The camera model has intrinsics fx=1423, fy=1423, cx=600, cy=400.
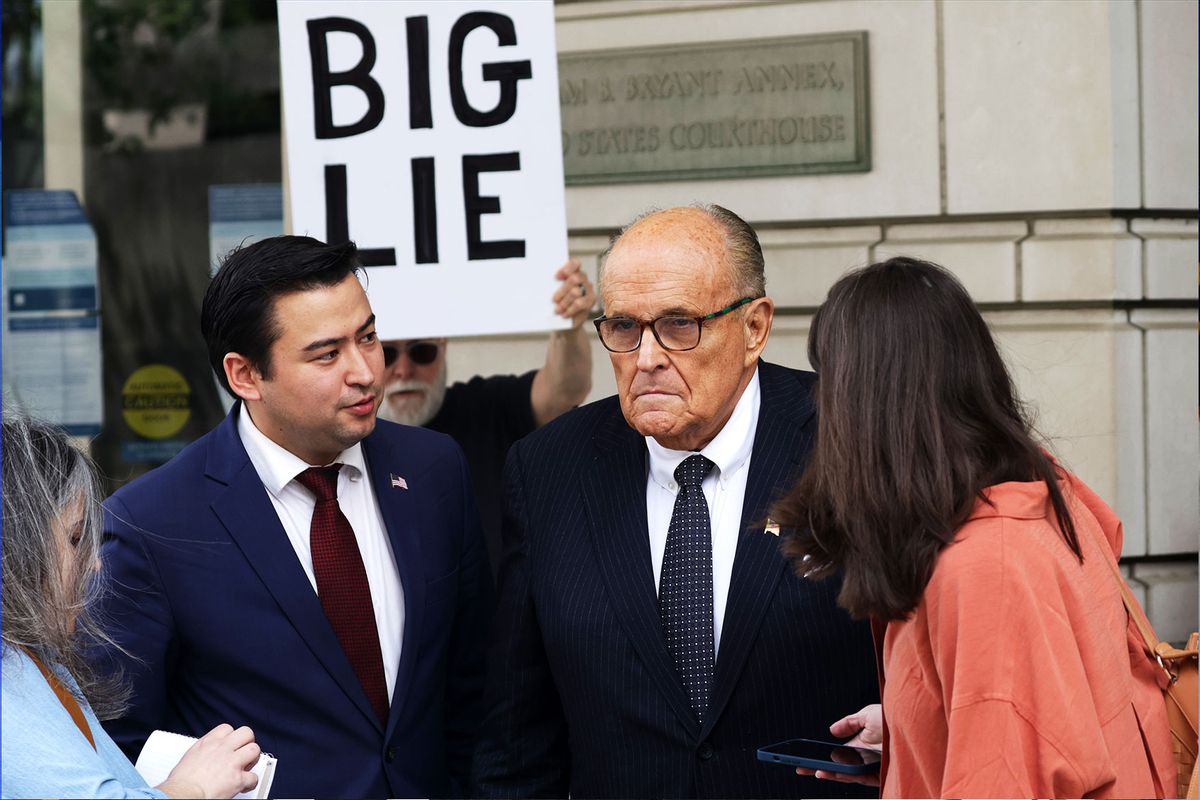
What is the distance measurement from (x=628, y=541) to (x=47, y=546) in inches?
49.7

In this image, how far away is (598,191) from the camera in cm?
617

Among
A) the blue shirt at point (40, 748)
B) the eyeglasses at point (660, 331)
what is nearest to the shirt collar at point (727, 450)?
the eyeglasses at point (660, 331)

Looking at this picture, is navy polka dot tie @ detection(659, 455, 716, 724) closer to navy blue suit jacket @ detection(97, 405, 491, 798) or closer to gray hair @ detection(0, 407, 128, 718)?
navy blue suit jacket @ detection(97, 405, 491, 798)

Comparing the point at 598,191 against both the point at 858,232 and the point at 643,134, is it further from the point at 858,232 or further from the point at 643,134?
the point at 858,232

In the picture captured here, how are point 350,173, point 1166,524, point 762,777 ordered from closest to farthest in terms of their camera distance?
1. point 762,777
2. point 350,173
3. point 1166,524

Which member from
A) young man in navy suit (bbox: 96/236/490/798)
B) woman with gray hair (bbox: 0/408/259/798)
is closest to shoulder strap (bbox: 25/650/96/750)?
woman with gray hair (bbox: 0/408/259/798)

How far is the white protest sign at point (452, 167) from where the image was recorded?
4094mm

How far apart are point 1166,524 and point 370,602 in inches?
141

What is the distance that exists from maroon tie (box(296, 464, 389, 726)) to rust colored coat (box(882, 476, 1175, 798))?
1380 millimetres

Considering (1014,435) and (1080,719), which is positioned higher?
(1014,435)

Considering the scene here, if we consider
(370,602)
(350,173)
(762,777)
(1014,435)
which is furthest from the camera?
(350,173)

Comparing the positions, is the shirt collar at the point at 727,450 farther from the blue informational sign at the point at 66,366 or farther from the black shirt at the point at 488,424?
the blue informational sign at the point at 66,366

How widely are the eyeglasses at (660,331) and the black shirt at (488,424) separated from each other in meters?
1.88

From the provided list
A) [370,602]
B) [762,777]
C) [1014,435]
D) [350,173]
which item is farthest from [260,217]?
[1014,435]
